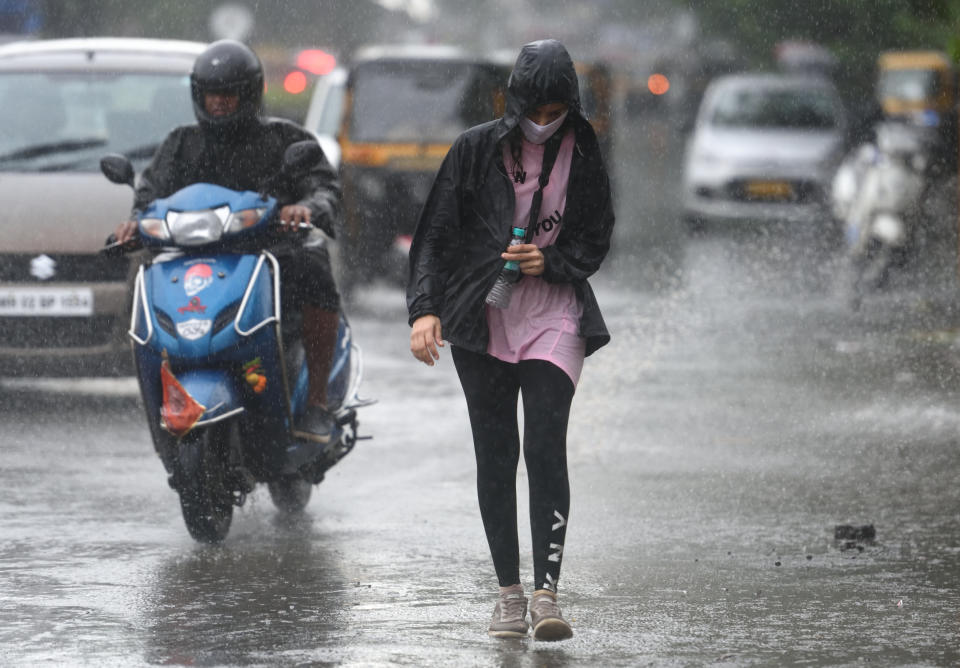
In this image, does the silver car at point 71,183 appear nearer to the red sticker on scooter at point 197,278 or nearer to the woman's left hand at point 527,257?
the red sticker on scooter at point 197,278

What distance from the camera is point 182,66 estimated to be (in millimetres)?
11297

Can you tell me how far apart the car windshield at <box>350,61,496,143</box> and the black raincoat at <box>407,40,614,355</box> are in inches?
426

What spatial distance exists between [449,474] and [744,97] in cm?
1699

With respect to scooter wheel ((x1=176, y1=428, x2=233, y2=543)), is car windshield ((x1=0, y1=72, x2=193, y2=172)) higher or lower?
higher

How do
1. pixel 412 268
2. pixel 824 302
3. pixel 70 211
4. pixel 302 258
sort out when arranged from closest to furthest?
pixel 412 268 → pixel 302 258 → pixel 70 211 → pixel 824 302

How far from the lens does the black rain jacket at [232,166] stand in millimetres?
7590

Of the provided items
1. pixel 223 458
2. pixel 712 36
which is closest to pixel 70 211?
pixel 223 458

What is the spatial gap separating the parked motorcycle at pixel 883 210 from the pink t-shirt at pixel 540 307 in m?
10.3

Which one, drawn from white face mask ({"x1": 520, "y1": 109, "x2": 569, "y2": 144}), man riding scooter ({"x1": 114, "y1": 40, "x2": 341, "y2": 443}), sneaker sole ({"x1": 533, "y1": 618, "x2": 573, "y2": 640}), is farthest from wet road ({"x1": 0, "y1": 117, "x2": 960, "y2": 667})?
white face mask ({"x1": 520, "y1": 109, "x2": 569, "y2": 144})

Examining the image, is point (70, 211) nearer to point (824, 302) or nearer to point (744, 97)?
point (824, 302)

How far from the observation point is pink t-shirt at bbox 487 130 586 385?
5730mm

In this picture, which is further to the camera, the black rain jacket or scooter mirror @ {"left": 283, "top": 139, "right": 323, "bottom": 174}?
the black rain jacket

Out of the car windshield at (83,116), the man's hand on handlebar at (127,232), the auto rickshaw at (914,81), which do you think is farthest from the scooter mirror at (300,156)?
the auto rickshaw at (914,81)

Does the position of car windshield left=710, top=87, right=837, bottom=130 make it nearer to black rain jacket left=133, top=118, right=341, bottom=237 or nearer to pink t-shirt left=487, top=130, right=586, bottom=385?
black rain jacket left=133, top=118, right=341, bottom=237
